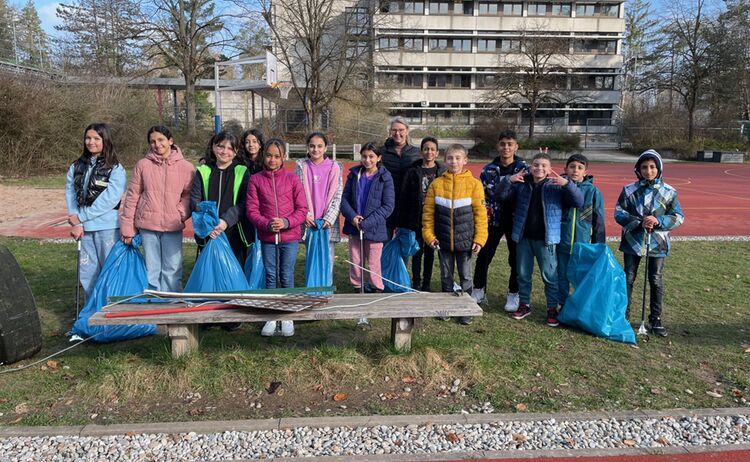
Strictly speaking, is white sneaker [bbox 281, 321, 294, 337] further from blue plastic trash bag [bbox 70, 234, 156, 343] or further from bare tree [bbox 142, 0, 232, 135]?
bare tree [bbox 142, 0, 232, 135]

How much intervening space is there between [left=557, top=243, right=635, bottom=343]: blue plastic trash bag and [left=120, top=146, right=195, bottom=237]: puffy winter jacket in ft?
12.5

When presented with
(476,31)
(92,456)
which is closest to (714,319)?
(92,456)

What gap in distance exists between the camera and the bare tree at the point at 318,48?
31125 millimetres

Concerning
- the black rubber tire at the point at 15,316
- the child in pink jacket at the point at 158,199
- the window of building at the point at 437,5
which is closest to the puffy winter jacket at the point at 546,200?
the child in pink jacket at the point at 158,199

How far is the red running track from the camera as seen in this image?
1058 centimetres

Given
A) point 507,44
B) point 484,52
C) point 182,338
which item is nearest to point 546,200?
point 182,338

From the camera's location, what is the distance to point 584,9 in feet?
183

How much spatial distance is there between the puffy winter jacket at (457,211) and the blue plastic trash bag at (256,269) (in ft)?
5.22

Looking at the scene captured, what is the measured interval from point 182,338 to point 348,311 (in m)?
1.28

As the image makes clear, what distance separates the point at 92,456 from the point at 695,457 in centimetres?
346

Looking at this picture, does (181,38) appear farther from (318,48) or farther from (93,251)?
(93,251)

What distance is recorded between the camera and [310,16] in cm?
3073

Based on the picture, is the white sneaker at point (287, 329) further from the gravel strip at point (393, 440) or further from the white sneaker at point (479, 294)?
the white sneaker at point (479, 294)

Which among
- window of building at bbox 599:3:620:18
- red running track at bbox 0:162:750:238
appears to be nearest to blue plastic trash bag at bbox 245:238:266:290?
red running track at bbox 0:162:750:238
